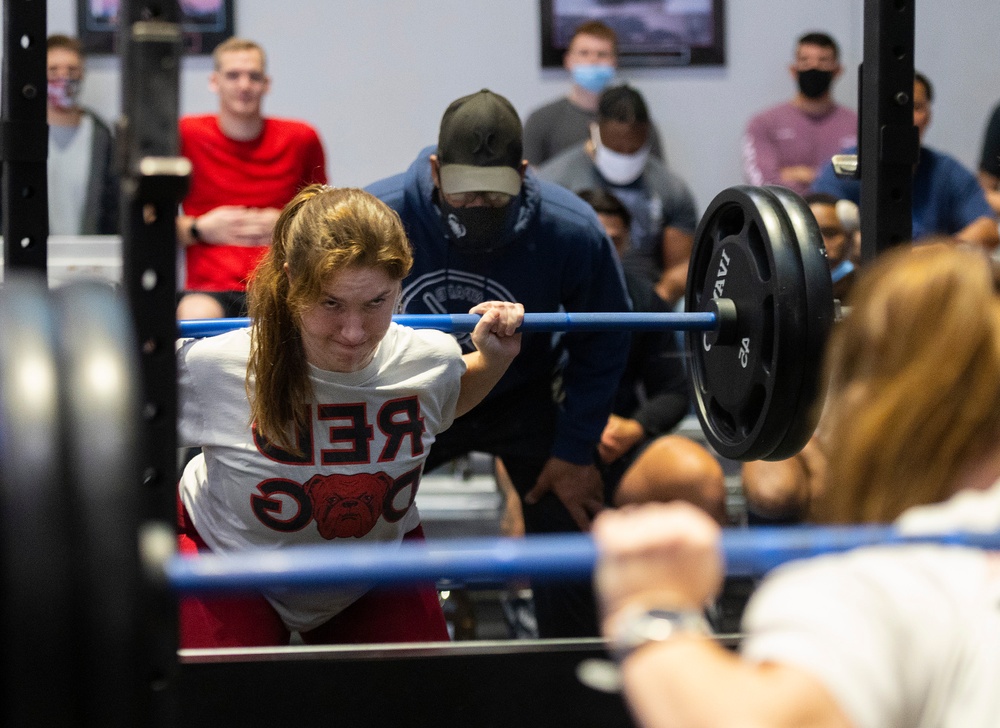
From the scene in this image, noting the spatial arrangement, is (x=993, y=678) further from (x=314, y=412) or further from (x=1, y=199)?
(x=1, y=199)

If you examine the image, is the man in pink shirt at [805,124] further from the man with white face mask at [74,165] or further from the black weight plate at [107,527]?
the black weight plate at [107,527]

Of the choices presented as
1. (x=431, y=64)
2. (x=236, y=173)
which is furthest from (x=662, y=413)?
(x=431, y=64)

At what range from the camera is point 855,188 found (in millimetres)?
4223

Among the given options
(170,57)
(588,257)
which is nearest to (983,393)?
(170,57)

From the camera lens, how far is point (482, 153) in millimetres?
3230

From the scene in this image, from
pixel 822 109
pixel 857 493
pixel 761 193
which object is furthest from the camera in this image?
pixel 822 109

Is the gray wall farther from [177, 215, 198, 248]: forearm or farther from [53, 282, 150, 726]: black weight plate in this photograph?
[53, 282, 150, 726]: black weight plate

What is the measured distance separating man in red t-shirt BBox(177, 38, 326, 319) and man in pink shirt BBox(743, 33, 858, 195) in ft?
6.19

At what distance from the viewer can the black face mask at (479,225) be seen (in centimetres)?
324

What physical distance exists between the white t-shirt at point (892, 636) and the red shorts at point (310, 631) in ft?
4.70

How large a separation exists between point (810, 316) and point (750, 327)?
8.9 inches

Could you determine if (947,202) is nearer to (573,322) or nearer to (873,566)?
(573,322)

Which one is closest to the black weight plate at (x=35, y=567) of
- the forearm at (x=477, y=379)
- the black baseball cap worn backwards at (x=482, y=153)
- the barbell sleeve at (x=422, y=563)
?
the barbell sleeve at (x=422, y=563)

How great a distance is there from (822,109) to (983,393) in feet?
14.2
